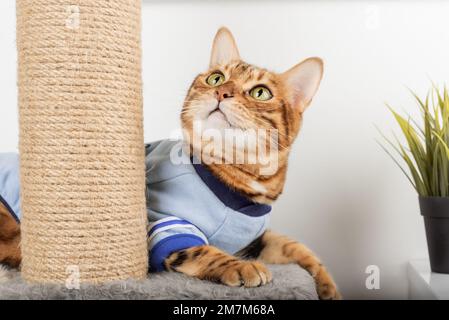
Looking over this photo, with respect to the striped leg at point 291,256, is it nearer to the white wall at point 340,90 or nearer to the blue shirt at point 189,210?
the blue shirt at point 189,210

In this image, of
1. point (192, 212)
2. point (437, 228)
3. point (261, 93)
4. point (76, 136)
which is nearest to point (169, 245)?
point (192, 212)

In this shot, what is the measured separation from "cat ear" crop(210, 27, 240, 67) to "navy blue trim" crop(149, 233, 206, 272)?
0.45 meters

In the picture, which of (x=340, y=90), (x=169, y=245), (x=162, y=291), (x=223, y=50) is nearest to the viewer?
(x=162, y=291)

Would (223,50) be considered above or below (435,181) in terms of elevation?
above

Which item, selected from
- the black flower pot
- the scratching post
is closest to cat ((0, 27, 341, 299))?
the scratching post

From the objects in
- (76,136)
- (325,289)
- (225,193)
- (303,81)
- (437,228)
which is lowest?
(325,289)

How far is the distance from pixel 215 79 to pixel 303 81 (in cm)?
21

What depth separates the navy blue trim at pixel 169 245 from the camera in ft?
3.47

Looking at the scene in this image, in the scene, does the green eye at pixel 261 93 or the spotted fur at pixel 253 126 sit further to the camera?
the green eye at pixel 261 93

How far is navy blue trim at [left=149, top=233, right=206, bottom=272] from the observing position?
1058 millimetres

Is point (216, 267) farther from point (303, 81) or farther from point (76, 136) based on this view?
point (303, 81)

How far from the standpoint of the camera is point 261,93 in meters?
1.18

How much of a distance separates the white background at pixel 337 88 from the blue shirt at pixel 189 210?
457 millimetres

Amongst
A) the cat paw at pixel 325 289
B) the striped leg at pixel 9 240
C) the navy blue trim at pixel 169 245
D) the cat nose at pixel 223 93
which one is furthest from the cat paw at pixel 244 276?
the striped leg at pixel 9 240
